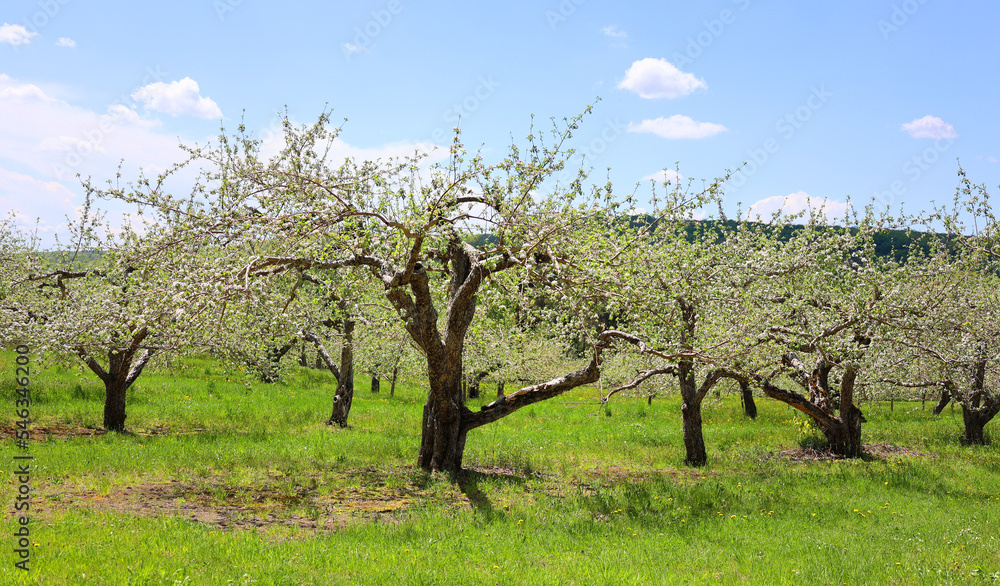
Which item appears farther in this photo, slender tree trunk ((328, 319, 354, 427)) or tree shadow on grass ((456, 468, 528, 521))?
slender tree trunk ((328, 319, 354, 427))

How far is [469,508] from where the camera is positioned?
11.4 meters

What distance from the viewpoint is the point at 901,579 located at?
8297mm

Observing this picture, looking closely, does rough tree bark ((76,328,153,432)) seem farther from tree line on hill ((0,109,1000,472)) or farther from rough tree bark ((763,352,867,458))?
rough tree bark ((763,352,867,458))

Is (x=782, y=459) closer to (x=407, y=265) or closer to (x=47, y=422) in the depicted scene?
(x=407, y=265)

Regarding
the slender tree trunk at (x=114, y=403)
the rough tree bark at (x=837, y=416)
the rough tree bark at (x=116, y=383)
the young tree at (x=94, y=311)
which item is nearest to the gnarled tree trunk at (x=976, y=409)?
the rough tree bark at (x=837, y=416)

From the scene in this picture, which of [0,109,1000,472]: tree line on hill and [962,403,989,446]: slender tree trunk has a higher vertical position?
[0,109,1000,472]: tree line on hill

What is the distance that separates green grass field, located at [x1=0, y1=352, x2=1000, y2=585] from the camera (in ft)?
26.3

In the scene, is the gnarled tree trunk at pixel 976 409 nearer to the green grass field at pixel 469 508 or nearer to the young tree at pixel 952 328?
the young tree at pixel 952 328

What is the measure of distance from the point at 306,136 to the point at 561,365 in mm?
32767

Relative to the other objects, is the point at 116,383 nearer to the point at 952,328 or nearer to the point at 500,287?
the point at 500,287

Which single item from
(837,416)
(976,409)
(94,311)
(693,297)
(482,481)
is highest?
(693,297)

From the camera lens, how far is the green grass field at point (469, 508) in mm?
8031

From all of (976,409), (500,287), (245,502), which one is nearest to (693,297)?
(500,287)

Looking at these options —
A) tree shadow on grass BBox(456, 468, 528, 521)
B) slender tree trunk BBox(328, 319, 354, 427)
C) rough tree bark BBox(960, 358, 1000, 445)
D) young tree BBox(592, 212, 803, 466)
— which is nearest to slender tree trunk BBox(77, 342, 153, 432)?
slender tree trunk BBox(328, 319, 354, 427)
